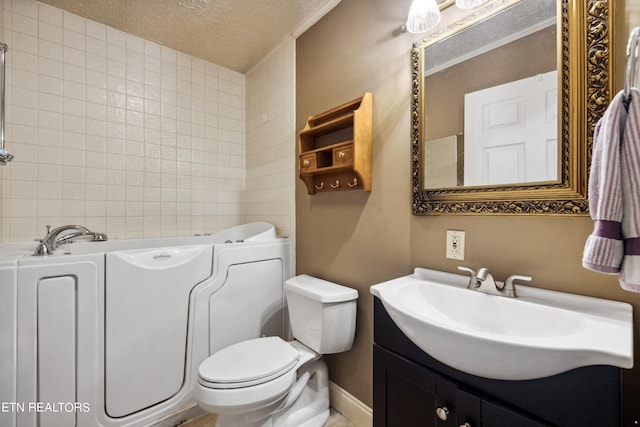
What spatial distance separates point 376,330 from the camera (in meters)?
1.04

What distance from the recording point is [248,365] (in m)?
1.25

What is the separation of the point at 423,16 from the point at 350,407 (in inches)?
77.1

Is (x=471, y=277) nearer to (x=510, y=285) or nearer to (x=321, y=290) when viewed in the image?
(x=510, y=285)

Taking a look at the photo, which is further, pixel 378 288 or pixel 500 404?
pixel 378 288

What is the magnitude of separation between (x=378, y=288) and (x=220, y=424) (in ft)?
3.26

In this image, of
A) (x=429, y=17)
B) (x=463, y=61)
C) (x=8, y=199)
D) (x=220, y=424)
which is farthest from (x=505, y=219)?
(x=8, y=199)

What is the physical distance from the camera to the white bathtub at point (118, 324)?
45.6 inches

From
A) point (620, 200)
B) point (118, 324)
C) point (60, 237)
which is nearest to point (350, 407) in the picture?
point (118, 324)

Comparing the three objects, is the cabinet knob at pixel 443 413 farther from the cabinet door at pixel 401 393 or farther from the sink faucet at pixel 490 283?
the sink faucet at pixel 490 283

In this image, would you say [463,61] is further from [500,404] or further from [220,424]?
[220,424]

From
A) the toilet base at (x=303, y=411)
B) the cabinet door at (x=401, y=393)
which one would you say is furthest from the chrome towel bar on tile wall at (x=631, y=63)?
the toilet base at (x=303, y=411)

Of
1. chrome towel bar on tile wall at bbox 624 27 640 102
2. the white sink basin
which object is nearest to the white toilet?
the white sink basin

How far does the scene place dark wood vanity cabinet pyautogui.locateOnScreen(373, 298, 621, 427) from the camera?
1.95ft

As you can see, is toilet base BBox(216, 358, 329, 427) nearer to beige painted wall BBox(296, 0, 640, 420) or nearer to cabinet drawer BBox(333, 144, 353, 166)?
beige painted wall BBox(296, 0, 640, 420)
